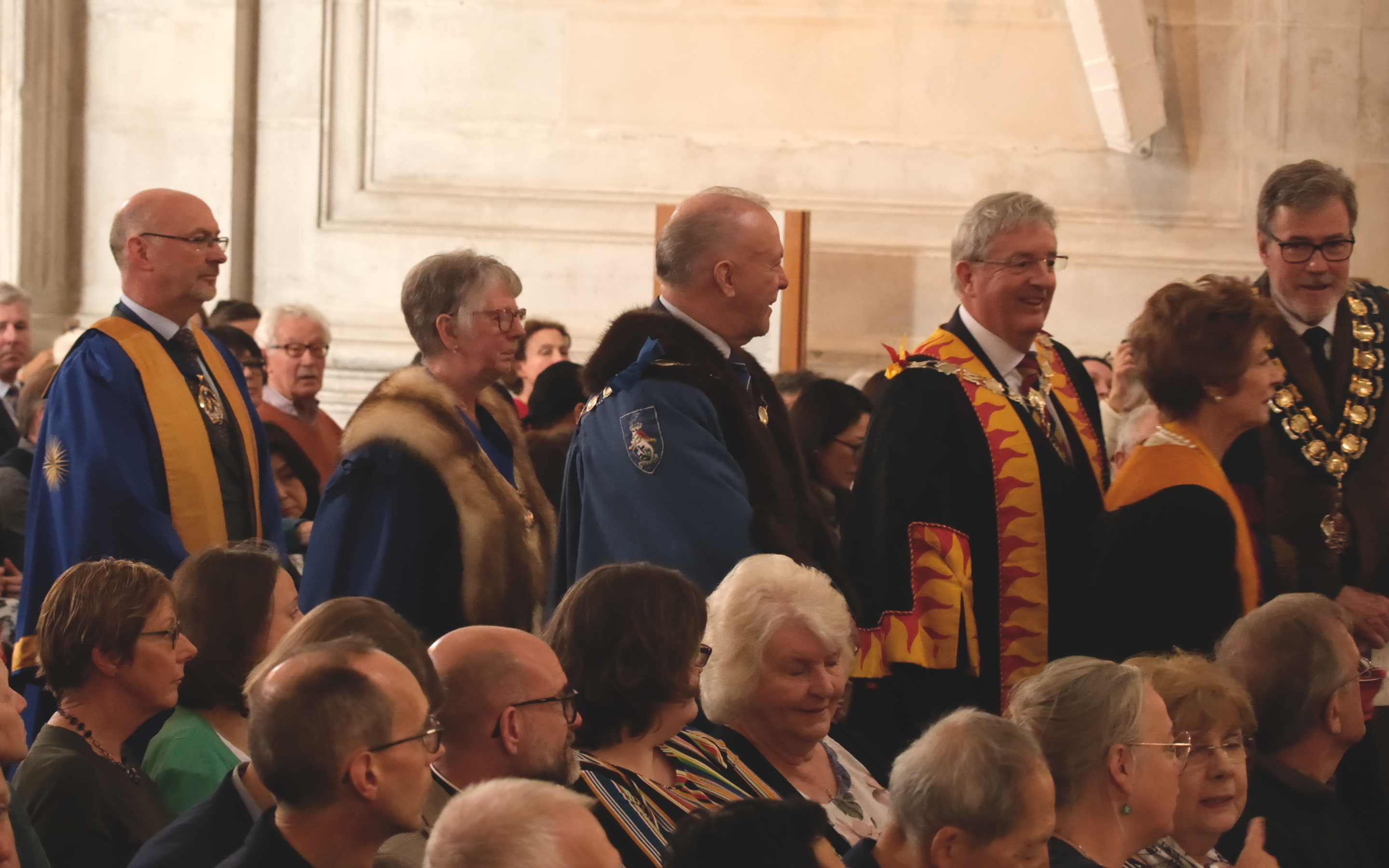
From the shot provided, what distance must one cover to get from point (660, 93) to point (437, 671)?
6.16 meters

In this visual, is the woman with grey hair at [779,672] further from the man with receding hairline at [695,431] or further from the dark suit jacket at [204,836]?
the dark suit jacket at [204,836]

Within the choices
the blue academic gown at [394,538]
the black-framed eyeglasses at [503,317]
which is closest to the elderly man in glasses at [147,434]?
the blue academic gown at [394,538]

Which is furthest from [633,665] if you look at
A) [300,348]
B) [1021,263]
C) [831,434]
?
[300,348]

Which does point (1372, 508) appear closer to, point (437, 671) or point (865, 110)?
point (437, 671)

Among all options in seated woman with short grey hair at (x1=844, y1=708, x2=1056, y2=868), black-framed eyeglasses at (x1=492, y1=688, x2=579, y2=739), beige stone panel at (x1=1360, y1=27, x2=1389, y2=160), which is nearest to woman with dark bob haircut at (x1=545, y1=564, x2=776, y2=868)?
black-framed eyeglasses at (x1=492, y1=688, x2=579, y2=739)

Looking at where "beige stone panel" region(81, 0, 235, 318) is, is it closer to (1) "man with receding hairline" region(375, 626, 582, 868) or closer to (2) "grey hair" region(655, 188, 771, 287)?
(2) "grey hair" region(655, 188, 771, 287)

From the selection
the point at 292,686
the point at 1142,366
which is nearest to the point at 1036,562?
the point at 1142,366

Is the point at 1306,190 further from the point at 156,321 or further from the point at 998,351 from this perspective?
the point at 156,321

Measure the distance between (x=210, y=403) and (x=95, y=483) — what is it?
0.47 meters

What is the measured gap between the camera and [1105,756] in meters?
3.01

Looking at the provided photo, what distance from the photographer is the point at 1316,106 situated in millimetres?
8297

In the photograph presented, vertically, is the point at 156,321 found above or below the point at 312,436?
above

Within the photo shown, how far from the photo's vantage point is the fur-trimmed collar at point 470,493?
4.39 meters

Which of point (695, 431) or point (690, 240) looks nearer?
point (695, 431)
